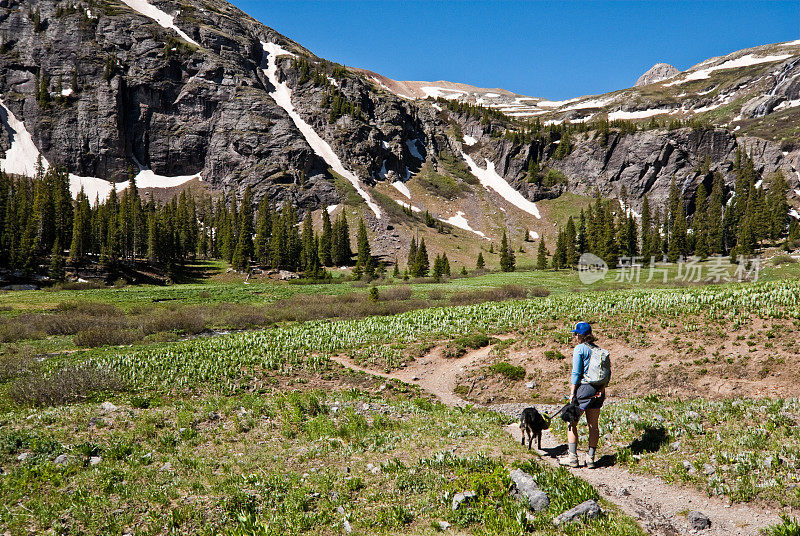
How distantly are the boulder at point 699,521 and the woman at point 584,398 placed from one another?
225 centimetres

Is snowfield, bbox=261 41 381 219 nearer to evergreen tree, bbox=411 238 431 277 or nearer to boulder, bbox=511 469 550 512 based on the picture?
evergreen tree, bbox=411 238 431 277

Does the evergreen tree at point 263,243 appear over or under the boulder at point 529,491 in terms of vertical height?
over

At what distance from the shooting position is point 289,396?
14547mm

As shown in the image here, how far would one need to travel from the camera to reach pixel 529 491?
707 cm

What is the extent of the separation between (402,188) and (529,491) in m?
166

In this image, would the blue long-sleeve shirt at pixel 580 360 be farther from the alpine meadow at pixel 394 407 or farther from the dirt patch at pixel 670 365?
the dirt patch at pixel 670 365

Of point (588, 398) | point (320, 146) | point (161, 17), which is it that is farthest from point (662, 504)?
point (161, 17)

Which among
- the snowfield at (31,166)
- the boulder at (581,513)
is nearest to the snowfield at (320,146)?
the snowfield at (31,166)

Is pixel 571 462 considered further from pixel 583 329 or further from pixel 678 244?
pixel 678 244

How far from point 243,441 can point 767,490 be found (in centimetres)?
1092

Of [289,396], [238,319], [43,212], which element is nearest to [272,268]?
[43,212]

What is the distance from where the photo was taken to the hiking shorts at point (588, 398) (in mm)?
8453

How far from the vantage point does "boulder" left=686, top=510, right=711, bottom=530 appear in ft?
20.1

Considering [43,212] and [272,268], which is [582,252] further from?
[43,212]
